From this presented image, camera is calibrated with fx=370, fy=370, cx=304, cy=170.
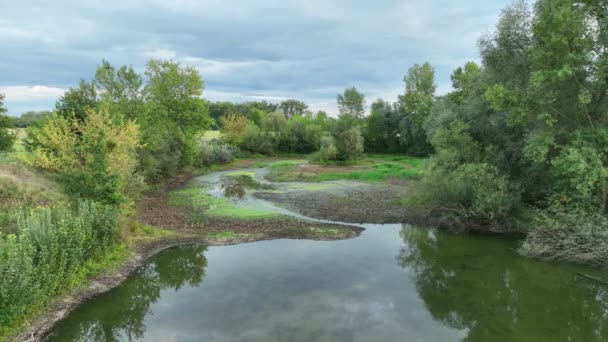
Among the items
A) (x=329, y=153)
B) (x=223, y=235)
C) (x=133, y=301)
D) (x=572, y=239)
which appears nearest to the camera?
(x=133, y=301)

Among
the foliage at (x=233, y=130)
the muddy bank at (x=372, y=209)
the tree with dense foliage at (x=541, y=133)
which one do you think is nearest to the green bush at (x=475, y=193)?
the tree with dense foliage at (x=541, y=133)

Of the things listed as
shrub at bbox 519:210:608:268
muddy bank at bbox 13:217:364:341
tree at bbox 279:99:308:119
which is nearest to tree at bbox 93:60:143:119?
muddy bank at bbox 13:217:364:341

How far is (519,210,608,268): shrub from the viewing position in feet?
47.6

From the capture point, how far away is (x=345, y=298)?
40.3ft

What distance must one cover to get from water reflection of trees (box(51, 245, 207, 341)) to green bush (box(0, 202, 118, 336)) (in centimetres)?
112

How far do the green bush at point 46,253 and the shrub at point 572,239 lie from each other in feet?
56.8

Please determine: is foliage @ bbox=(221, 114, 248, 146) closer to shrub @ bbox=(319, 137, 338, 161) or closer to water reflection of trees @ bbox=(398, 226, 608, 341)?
shrub @ bbox=(319, 137, 338, 161)

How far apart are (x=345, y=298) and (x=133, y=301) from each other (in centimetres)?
699

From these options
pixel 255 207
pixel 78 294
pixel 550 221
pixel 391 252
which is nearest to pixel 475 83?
pixel 550 221

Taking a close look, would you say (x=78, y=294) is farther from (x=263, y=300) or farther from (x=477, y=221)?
(x=477, y=221)

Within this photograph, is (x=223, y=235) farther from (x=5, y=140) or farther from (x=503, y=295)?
(x=5, y=140)

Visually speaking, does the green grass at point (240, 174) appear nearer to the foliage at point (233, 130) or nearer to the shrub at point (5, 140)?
the foliage at point (233, 130)

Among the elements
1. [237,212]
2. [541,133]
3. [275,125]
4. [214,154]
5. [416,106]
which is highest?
[416,106]

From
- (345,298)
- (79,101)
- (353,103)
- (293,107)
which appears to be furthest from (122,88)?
(293,107)
